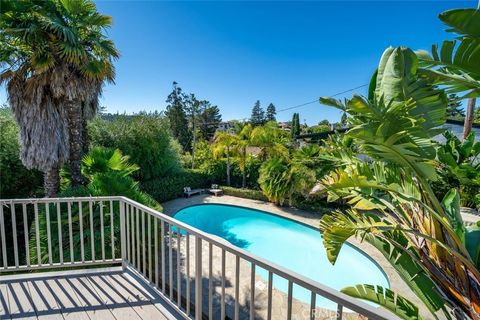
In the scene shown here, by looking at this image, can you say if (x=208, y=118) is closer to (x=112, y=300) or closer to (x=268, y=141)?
(x=268, y=141)

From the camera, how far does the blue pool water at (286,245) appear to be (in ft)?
22.0

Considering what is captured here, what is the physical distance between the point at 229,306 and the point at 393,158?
417cm

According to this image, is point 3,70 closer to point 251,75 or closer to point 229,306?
point 229,306

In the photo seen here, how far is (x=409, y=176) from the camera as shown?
224cm

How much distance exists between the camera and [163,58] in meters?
11.0

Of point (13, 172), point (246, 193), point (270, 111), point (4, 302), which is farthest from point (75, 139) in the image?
point (270, 111)

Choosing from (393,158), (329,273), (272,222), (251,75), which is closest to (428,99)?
(393,158)

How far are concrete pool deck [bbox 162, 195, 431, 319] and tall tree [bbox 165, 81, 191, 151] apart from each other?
17721mm

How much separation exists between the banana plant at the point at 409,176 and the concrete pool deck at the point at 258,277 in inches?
23.0

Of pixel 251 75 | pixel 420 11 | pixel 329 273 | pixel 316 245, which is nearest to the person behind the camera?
pixel 420 11

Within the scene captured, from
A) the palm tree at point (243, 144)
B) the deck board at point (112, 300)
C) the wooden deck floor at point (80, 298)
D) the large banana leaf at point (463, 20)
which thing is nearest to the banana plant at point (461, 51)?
the large banana leaf at point (463, 20)

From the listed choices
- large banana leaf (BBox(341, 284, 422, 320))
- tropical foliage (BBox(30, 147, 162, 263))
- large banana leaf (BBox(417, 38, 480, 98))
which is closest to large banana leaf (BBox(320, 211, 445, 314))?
large banana leaf (BBox(341, 284, 422, 320))

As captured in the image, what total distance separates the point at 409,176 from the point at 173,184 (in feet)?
38.4

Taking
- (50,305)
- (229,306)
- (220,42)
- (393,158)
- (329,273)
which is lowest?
(329,273)
